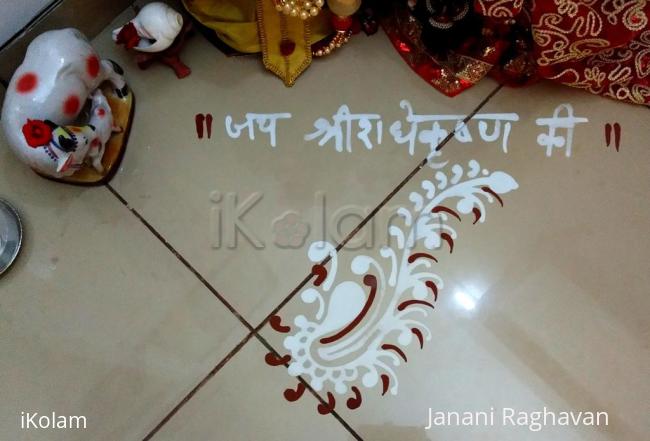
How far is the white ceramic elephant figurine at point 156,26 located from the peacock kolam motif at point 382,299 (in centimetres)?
39

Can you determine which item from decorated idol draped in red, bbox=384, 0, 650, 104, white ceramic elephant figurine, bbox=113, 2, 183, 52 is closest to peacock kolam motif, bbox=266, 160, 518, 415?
decorated idol draped in red, bbox=384, 0, 650, 104

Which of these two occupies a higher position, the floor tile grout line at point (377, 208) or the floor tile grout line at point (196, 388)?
the floor tile grout line at point (377, 208)

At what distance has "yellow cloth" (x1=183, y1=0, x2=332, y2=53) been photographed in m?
0.98

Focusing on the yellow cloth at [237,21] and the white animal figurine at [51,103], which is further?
the yellow cloth at [237,21]

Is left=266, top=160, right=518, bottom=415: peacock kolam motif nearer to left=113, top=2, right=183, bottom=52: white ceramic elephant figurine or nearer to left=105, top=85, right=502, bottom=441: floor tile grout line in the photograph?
left=105, top=85, right=502, bottom=441: floor tile grout line

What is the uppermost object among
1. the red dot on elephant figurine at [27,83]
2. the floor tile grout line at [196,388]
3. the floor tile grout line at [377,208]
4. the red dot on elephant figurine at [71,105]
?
the red dot on elephant figurine at [27,83]

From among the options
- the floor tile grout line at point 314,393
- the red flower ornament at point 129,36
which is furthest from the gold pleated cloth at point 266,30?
the floor tile grout line at point 314,393

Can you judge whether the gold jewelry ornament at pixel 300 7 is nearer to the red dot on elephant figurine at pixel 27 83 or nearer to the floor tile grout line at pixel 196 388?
the red dot on elephant figurine at pixel 27 83

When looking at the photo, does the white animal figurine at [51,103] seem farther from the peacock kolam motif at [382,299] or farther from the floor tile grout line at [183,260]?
the peacock kolam motif at [382,299]

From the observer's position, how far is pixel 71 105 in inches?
34.4

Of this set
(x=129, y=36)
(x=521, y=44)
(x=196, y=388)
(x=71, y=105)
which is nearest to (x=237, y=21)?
(x=129, y=36)

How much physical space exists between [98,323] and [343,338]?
364mm

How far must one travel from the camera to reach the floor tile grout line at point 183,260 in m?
0.92

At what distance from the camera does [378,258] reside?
0.94m
